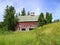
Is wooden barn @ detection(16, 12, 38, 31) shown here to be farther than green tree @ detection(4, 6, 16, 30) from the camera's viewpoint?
Yes

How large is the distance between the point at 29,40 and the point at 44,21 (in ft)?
124

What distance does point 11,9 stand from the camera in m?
47.9

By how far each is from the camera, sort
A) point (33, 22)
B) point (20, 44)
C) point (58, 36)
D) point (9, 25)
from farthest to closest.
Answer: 1. point (33, 22)
2. point (9, 25)
3. point (58, 36)
4. point (20, 44)

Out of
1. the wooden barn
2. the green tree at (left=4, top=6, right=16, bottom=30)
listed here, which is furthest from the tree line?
the wooden barn

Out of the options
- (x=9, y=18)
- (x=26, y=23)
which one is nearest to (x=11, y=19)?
(x=9, y=18)

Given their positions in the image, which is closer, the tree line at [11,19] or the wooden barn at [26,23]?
the tree line at [11,19]

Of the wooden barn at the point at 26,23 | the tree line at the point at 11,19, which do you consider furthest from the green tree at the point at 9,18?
the wooden barn at the point at 26,23

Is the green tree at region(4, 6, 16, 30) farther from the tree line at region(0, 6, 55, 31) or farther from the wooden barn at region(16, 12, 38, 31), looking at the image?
the wooden barn at region(16, 12, 38, 31)

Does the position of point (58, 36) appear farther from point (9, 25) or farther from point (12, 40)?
point (9, 25)

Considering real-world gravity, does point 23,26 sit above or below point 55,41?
below

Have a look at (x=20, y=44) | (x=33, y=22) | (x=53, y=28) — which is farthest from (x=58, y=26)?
(x=33, y=22)

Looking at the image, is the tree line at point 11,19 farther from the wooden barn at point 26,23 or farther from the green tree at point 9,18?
the wooden barn at point 26,23

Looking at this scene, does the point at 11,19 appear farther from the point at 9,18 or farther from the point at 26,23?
the point at 26,23

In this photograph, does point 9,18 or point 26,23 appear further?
point 26,23
